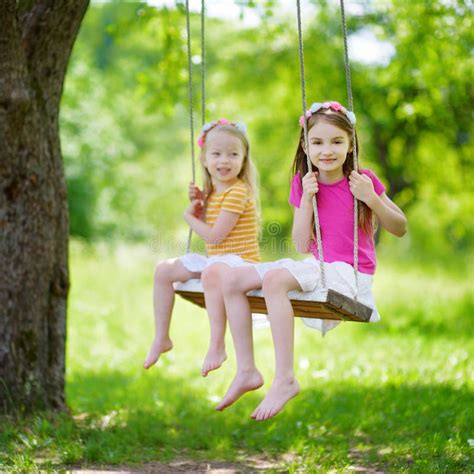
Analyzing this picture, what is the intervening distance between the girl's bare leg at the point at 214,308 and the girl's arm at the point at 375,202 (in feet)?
2.28

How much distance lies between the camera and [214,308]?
3.54 m

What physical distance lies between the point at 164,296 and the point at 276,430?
4.34 feet

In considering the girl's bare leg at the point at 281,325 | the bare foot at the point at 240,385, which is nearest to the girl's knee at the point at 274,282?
the girl's bare leg at the point at 281,325

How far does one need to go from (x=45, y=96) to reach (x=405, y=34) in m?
7.58

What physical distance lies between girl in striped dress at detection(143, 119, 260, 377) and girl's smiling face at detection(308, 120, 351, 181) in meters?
0.54

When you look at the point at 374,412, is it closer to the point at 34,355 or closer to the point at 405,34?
the point at 34,355

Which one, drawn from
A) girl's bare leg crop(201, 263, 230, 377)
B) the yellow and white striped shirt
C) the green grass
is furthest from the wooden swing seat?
the green grass

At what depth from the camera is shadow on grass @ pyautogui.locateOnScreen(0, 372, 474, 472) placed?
399 centimetres

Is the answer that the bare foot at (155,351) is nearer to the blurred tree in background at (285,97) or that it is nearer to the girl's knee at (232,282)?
the girl's knee at (232,282)

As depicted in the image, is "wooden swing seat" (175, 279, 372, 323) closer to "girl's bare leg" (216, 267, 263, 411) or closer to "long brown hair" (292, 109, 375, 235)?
"girl's bare leg" (216, 267, 263, 411)

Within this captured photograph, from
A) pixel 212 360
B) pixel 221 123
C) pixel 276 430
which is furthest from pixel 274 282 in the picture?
pixel 276 430

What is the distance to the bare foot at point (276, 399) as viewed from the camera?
10.5 ft

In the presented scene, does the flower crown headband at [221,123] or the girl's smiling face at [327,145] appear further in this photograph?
the flower crown headband at [221,123]

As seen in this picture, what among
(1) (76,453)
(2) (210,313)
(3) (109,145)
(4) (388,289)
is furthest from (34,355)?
(3) (109,145)
